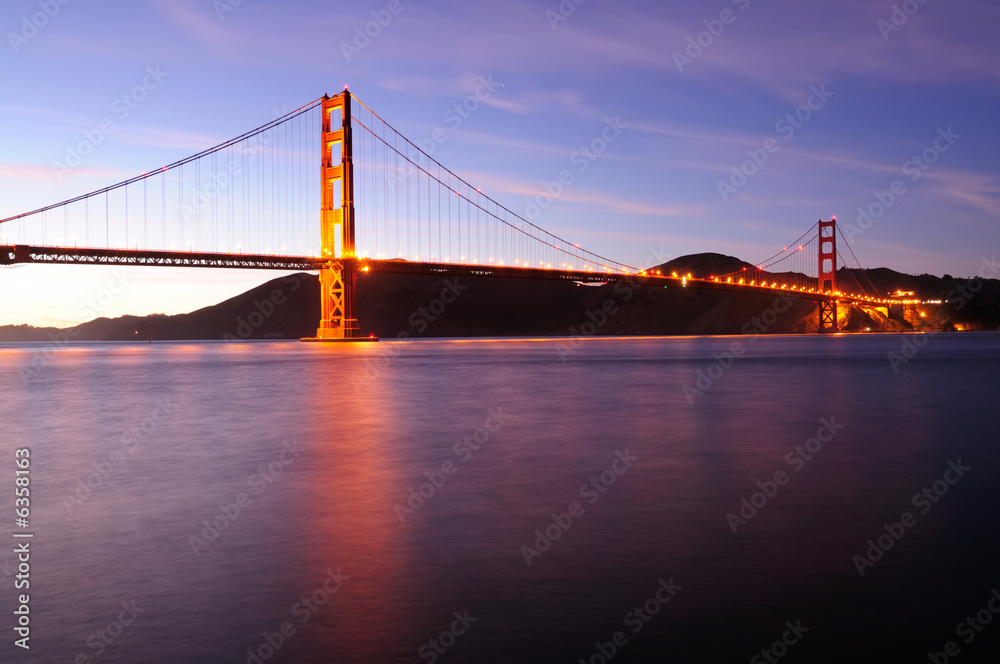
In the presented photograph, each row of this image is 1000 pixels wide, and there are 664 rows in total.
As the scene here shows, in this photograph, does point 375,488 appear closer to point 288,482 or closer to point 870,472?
point 288,482

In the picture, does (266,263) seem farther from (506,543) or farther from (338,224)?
(506,543)

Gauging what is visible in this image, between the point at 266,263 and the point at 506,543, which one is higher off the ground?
the point at 266,263

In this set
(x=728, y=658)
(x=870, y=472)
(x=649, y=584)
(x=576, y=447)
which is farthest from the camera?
(x=576, y=447)

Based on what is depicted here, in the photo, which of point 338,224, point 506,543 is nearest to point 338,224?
point 338,224

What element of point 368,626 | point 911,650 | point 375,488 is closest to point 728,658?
point 911,650

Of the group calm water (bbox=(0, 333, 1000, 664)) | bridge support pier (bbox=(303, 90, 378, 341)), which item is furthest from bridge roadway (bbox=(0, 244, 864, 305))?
calm water (bbox=(0, 333, 1000, 664))

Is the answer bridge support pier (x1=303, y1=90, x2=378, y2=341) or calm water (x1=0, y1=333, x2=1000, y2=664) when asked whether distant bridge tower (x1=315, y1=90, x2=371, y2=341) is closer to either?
bridge support pier (x1=303, y1=90, x2=378, y2=341)
